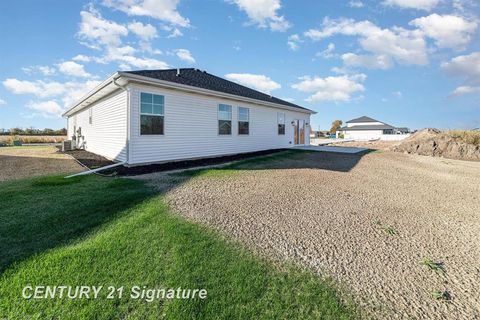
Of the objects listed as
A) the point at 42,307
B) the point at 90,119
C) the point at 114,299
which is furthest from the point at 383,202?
the point at 90,119

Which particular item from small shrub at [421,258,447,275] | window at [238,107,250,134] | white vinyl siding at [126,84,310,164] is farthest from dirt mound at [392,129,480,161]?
small shrub at [421,258,447,275]

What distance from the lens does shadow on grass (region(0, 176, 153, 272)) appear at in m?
3.30

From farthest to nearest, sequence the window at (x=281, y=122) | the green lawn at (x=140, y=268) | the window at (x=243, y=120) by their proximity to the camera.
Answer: the window at (x=281, y=122) < the window at (x=243, y=120) < the green lawn at (x=140, y=268)

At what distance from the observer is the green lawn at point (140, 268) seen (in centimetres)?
227

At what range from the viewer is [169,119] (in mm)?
9578

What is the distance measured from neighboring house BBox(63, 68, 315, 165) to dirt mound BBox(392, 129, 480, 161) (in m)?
9.57

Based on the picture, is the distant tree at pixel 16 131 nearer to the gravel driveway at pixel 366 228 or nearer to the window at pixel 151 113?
the window at pixel 151 113

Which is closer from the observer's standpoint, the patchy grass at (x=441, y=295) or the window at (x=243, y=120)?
the patchy grass at (x=441, y=295)

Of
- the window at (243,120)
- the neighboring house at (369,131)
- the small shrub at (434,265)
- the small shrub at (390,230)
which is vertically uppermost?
the neighboring house at (369,131)

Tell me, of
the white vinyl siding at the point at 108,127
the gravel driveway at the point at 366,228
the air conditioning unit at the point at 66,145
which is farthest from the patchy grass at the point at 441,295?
the air conditioning unit at the point at 66,145

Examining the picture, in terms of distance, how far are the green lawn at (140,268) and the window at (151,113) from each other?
498 cm

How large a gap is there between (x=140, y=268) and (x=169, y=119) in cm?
761

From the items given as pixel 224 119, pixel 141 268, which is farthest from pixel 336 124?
pixel 141 268

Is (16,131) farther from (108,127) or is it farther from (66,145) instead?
(108,127)
